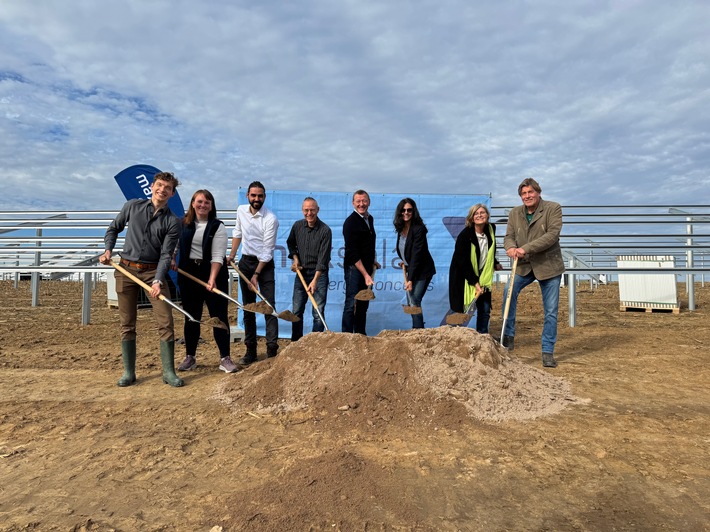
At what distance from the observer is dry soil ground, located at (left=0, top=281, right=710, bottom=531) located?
1.87 meters

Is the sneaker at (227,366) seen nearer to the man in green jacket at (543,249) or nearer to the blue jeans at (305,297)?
the blue jeans at (305,297)

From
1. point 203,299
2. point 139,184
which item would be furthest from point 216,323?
point 139,184

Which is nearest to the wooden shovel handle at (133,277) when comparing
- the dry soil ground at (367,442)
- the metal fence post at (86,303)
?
the dry soil ground at (367,442)

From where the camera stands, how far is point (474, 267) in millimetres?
4633

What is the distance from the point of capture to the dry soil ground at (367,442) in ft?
6.12

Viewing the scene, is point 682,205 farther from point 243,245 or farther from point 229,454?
point 229,454

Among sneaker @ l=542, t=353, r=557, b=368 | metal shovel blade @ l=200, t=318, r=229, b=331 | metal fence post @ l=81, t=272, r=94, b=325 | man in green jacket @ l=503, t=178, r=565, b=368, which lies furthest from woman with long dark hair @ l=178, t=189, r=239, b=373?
metal fence post @ l=81, t=272, r=94, b=325

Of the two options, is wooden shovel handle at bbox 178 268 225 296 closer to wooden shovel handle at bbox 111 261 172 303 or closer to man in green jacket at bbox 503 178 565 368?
wooden shovel handle at bbox 111 261 172 303

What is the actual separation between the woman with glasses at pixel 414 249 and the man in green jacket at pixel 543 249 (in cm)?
85

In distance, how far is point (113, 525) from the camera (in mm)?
1788

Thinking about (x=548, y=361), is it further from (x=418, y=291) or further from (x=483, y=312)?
(x=418, y=291)

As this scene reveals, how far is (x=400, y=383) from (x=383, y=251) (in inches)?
116

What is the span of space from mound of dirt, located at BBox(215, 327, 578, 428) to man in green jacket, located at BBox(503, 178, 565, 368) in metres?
0.80

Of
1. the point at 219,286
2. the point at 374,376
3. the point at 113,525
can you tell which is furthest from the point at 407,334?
the point at 113,525
